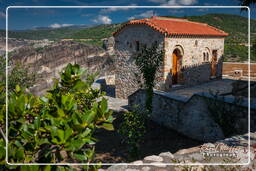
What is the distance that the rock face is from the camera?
17797mm

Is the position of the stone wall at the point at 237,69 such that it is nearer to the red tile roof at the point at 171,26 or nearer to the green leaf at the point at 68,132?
the red tile roof at the point at 171,26

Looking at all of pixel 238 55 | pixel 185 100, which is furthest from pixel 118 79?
pixel 238 55

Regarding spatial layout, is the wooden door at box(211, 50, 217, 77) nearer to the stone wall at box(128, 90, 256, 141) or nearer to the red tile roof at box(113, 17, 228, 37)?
the red tile roof at box(113, 17, 228, 37)

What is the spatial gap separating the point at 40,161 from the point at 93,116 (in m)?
0.64

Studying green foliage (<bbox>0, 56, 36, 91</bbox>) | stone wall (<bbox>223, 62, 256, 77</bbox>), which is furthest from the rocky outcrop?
stone wall (<bbox>223, 62, 256, 77</bbox>)

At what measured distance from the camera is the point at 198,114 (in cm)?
750

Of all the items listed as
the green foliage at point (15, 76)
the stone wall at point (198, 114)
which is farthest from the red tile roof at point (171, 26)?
the green foliage at point (15, 76)

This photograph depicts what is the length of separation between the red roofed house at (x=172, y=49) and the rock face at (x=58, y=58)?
17.8 feet

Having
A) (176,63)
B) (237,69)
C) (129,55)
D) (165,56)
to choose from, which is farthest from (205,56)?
(237,69)

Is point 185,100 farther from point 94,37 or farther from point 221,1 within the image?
point 94,37

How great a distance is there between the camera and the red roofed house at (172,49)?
11.1 meters

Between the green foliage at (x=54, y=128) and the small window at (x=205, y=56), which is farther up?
the small window at (x=205, y=56)

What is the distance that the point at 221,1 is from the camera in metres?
2.82

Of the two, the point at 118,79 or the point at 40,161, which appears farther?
the point at 118,79
